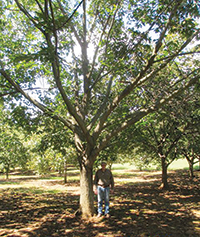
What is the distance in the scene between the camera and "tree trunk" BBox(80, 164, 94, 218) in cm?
615

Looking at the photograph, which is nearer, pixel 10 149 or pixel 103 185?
pixel 103 185

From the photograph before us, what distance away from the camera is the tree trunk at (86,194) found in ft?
20.2

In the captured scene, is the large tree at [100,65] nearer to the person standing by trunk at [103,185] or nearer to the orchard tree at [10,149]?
the person standing by trunk at [103,185]

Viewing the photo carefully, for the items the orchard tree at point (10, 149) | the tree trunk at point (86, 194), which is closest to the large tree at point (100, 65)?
the tree trunk at point (86, 194)

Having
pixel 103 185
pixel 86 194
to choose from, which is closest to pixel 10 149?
pixel 86 194

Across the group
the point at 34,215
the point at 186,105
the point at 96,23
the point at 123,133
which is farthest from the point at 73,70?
the point at 34,215

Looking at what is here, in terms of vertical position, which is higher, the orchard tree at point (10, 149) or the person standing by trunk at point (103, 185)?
the orchard tree at point (10, 149)

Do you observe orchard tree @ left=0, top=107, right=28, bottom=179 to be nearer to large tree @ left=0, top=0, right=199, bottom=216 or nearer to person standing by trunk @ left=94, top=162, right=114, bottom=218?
large tree @ left=0, top=0, right=199, bottom=216

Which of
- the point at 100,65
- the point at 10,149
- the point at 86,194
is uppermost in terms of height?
the point at 100,65

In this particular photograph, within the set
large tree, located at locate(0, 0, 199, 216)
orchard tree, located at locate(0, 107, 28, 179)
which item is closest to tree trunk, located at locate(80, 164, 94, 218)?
large tree, located at locate(0, 0, 199, 216)

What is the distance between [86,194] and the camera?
624 cm

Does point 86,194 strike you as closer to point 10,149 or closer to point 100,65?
point 100,65

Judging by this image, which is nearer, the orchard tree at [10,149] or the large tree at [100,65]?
the large tree at [100,65]

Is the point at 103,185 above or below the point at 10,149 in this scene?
below
